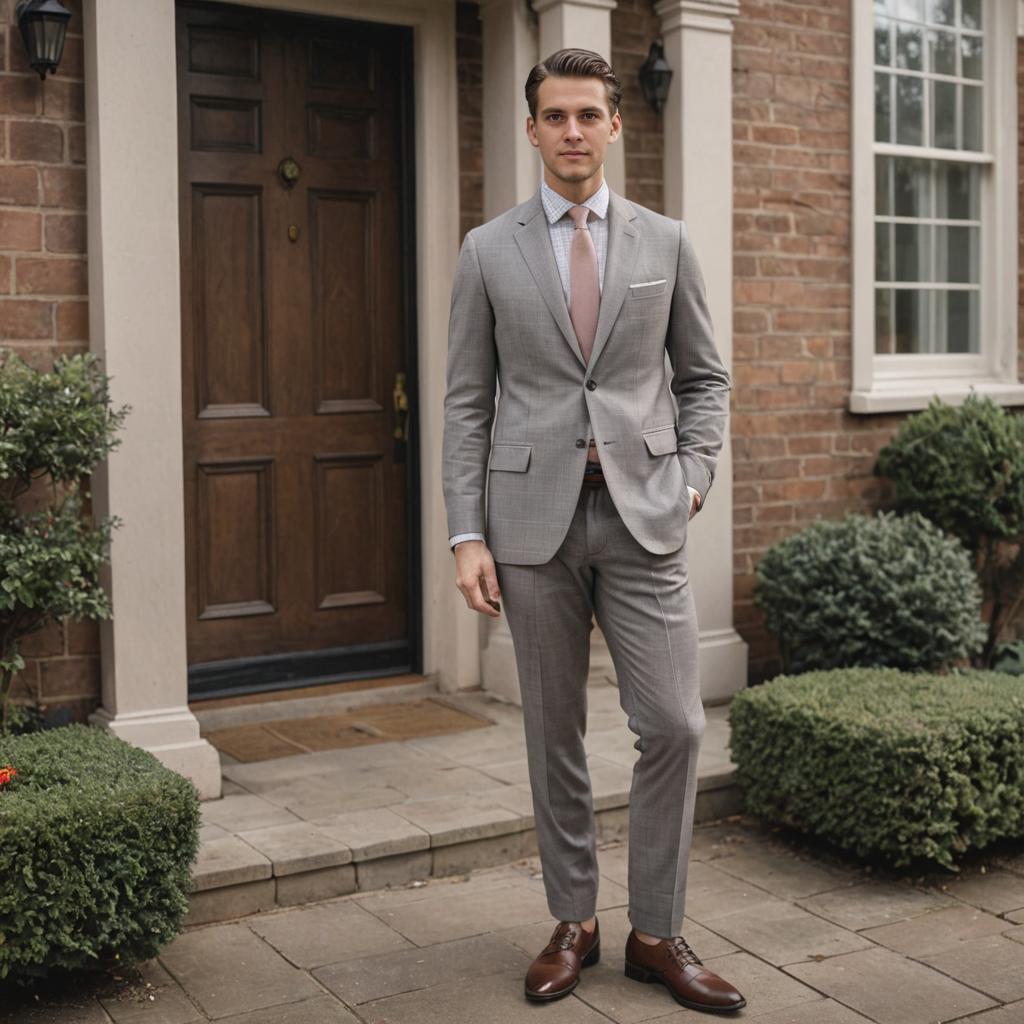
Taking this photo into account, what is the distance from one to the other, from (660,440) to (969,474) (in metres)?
3.35

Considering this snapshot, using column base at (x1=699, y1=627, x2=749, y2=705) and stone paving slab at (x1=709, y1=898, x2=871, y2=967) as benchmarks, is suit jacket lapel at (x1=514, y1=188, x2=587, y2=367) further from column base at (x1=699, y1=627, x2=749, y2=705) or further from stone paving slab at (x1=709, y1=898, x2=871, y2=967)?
column base at (x1=699, y1=627, x2=749, y2=705)

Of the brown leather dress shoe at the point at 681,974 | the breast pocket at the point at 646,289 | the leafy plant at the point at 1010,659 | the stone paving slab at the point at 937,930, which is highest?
the breast pocket at the point at 646,289

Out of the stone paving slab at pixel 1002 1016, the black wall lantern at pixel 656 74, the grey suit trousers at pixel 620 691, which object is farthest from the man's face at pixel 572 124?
the black wall lantern at pixel 656 74

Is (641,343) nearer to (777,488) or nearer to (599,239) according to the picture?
(599,239)

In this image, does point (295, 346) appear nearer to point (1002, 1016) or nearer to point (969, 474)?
point (969, 474)

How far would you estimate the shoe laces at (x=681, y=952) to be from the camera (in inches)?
139

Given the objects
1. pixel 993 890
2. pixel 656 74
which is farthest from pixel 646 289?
pixel 656 74

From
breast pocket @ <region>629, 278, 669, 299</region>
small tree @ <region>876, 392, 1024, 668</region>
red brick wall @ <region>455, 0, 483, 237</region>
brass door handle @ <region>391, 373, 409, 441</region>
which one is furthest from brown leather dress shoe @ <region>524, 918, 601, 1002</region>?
small tree @ <region>876, 392, 1024, 668</region>

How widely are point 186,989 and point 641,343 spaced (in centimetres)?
197

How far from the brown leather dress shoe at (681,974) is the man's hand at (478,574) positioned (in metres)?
0.91

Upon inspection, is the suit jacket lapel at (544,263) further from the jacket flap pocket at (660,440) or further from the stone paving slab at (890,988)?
the stone paving slab at (890,988)

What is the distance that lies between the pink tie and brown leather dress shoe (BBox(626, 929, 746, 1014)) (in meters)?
1.21

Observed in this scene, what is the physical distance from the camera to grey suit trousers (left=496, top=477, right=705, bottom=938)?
3.46 m

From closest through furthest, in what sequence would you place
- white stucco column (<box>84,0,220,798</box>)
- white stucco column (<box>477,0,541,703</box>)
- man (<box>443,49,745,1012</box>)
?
1. man (<box>443,49,745,1012</box>)
2. white stucco column (<box>84,0,220,798</box>)
3. white stucco column (<box>477,0,541,703</box>)
